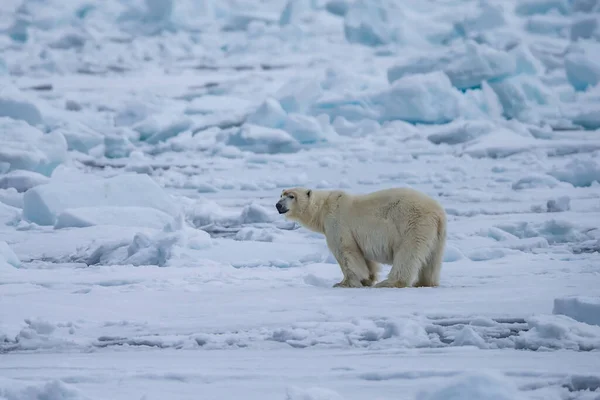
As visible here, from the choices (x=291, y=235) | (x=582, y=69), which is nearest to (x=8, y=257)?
(x=291, y=235)

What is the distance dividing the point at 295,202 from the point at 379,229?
1.80 ft

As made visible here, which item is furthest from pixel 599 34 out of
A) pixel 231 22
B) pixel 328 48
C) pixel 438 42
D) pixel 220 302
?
pixel 220 302

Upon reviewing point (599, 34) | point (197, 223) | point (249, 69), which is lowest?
point (197, 223)

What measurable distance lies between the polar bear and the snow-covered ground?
148mm

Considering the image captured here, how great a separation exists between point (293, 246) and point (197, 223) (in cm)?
130

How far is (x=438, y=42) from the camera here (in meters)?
22.9

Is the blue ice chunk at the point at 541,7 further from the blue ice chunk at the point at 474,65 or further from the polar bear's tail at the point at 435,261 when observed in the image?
the polar bear's tail at the point at 435,261

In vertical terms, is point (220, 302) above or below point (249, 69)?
below

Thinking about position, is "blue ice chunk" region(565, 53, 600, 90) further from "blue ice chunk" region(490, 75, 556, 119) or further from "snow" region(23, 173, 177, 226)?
"snow" region(23, 173, 177, 226)

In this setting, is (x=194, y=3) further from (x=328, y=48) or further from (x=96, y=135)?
(x=96, y=135)

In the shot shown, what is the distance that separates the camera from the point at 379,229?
3.80m

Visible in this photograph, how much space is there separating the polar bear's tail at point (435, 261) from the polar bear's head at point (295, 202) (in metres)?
0.71

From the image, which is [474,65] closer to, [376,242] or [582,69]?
[582,69]

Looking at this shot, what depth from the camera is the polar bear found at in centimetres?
366
